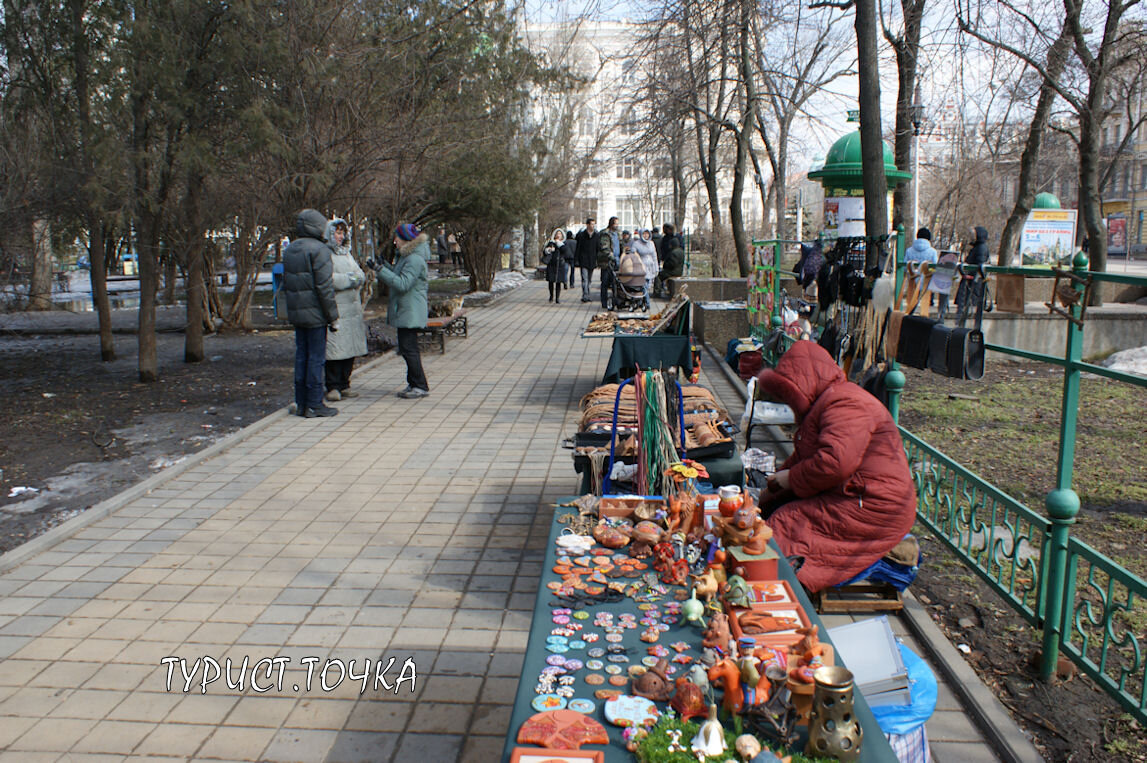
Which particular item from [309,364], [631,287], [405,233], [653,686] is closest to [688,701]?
[653,686]

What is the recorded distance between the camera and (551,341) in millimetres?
14578

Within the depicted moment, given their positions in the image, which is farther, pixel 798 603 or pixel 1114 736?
pixel 1114 736

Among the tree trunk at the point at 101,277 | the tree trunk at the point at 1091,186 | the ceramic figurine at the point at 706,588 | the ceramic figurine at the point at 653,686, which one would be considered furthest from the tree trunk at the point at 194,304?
the tree trunk at the point at 1091,186

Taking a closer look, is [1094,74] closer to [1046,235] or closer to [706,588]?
[1046,235]

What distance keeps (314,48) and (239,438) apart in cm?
481

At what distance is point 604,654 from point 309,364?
6.81 m

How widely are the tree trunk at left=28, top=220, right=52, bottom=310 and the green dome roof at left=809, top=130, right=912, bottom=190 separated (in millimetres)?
9324

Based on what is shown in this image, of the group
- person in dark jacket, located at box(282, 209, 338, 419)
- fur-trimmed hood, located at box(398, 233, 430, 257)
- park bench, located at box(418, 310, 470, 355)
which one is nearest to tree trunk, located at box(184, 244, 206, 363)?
park bench, located at box(418, 310, 470, 355)

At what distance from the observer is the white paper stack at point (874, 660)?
266 cm

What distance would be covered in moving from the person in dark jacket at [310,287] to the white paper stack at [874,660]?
21.9 ft

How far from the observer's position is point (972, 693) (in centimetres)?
346

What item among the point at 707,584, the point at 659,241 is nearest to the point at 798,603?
the point at 707,584

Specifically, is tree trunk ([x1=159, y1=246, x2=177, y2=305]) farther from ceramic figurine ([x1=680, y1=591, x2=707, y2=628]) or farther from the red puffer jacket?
ceramic figurine ([x1=680, y1=591, x2=707, y2=628])

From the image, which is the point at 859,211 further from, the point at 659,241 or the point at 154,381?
the point at 659,241
